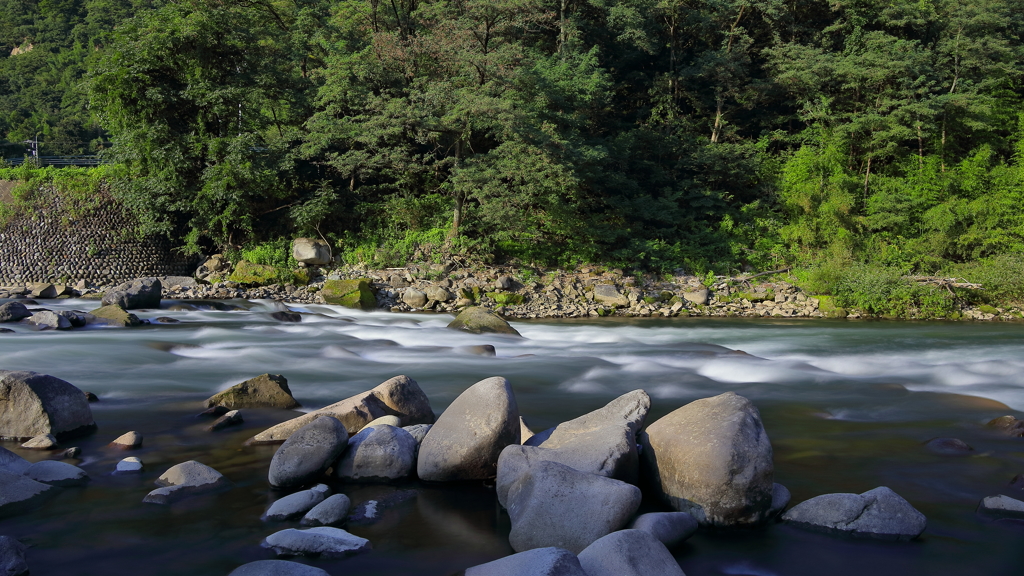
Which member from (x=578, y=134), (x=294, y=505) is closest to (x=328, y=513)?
(x=294, y=505)

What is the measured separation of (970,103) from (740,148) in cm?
826

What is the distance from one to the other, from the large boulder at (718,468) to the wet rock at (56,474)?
461cm

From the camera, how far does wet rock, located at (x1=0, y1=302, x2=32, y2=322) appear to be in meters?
13.2

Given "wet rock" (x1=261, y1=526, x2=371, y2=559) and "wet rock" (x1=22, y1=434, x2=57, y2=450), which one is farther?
"wet rock" (x1=22, y1=434, x2=57, y2=450)

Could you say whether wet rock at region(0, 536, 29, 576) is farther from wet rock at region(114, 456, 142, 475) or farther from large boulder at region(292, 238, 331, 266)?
large boulder at region(292, 238, 331, 266)

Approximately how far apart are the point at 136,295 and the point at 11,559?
15.1 metres

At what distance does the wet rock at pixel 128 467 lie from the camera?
5504 mm

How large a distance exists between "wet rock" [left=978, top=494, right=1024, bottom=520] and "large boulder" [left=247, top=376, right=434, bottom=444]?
4.93 metres

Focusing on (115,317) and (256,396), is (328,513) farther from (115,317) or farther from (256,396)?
(115,317)

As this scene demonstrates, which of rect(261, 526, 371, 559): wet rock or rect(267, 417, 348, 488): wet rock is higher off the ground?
rect(267, 417, 348, 488): wet rock

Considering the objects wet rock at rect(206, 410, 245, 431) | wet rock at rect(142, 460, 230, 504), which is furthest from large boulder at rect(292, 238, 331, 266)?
wet rock at rect(142, 460, 230, 504)

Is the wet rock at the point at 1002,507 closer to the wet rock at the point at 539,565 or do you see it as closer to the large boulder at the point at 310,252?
the wet rock at the point at 539,565

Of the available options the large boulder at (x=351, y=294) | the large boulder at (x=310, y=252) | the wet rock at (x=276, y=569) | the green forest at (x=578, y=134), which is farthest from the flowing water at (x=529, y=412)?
the green forest at (x=578, y=134)

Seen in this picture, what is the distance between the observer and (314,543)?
4.21m
